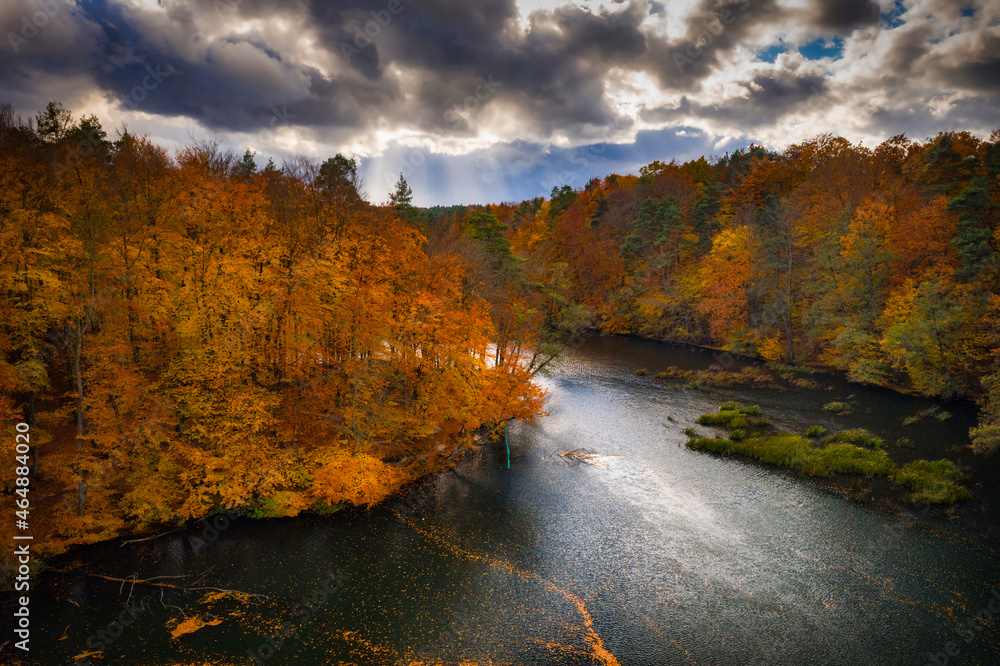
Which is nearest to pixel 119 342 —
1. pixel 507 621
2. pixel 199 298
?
pixel 199 298

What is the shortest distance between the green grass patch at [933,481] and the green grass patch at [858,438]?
2.53 meters

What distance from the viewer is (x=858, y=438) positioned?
1080 inches

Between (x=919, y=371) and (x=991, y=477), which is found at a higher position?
(x=919, y=371)

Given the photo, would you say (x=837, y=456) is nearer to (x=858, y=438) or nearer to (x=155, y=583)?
(x=858, y=438)

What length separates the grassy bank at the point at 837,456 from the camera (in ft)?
71.5

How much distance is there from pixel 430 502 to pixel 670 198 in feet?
188

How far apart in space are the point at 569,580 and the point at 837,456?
59.3ft

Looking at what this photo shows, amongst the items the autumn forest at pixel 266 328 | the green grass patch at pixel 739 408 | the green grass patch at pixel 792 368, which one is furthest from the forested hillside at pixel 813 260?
the green grass patch at pixel 739 408

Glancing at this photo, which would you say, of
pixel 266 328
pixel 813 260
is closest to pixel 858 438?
pixel 813 260

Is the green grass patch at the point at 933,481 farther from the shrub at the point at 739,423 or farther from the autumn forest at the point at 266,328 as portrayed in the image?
the shrub at the point at 739,423

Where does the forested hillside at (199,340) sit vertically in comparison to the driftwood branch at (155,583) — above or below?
above

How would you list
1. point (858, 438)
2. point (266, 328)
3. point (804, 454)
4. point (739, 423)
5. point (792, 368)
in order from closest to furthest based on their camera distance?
point (266, 328), point (804, 454), point (858, 438), point (739, 423), point (792, 368)

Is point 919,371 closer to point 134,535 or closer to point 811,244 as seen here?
point 811,244

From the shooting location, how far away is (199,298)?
61.3 feet
